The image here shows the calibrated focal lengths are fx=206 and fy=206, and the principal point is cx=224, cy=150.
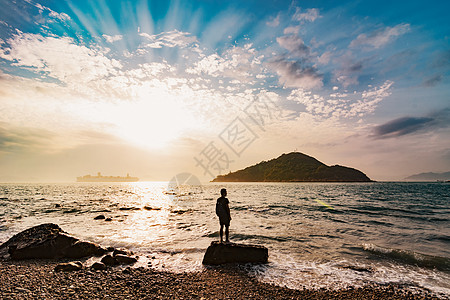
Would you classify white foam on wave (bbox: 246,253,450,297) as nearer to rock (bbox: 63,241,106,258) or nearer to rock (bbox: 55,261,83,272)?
rock (bbox: 55,261,83,272)

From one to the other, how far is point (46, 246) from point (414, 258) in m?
18.8

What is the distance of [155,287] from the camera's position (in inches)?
278

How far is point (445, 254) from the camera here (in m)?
11.5

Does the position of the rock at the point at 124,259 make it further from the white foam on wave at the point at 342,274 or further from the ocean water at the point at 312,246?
the white foam on wave at the point at 342,274

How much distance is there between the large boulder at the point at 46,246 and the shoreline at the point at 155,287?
5.38ft

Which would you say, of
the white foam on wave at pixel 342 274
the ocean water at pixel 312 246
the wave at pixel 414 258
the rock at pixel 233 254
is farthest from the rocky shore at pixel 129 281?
the wave at pixel 414 258

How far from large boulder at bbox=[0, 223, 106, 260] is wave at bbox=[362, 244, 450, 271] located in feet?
50.3

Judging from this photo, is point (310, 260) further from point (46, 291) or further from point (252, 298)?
point (46, 291)

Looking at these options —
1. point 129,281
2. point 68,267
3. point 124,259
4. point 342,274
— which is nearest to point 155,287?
point 129,281

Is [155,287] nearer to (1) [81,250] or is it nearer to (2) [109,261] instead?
(2) [109,261]

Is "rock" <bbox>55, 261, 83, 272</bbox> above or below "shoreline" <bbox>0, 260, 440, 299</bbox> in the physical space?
above

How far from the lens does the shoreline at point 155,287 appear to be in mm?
6539

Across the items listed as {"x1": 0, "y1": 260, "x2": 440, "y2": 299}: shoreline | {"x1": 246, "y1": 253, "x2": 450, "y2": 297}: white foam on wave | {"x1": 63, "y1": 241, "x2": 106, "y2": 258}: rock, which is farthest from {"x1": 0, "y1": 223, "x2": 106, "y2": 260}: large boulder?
{"x1": 246, "y1": 253, "x2": 450, "y2": 297}: white foam on wave

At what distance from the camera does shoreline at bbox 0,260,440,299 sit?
654 centimetres
